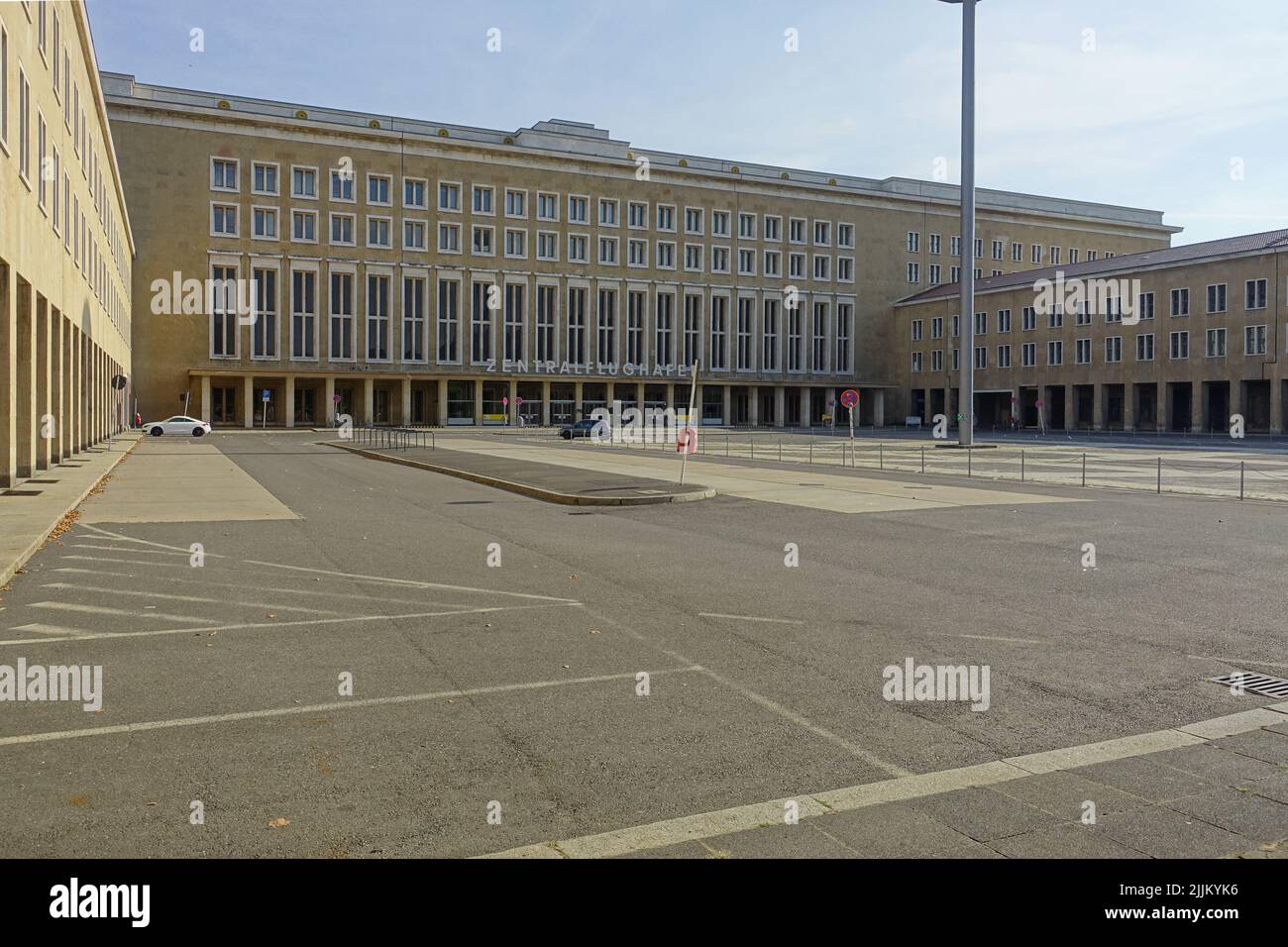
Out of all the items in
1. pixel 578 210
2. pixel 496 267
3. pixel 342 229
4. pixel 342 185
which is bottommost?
pixel 496 267

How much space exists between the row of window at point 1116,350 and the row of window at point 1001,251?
14.6m

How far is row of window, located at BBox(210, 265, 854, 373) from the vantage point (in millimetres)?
83944

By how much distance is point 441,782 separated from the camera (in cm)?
527

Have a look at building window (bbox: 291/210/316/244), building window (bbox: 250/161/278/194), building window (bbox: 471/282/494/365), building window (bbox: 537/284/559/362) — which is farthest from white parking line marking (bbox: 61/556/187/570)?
building window (bbox: 537/284/559/362)

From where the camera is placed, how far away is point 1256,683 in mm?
7383

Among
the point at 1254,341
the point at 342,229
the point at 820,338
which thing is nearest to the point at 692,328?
the point at 820,338

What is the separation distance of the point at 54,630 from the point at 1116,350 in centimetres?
8441

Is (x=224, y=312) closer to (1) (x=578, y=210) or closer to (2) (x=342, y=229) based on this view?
(2) (x=342, y=229)

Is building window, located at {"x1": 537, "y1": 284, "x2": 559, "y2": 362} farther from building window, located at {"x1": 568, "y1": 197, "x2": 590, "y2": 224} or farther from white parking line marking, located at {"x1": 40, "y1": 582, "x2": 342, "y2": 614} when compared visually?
white parking line marking, located at {"x1": 40, "y1": 582, "x2": 342, "y2": 614}

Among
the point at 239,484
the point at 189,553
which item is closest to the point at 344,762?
the point at 189,553

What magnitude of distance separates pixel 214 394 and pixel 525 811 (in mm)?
86159

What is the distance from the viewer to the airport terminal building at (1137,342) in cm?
7106
